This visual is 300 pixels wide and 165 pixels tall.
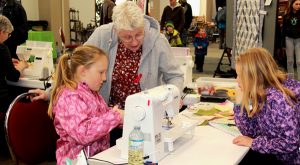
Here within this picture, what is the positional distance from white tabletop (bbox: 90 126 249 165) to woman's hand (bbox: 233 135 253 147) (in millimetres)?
23

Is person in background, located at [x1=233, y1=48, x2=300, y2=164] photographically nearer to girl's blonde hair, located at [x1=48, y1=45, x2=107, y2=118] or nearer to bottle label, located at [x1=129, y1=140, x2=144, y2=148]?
bottle label, located at [x1=129, y1=140, x2=144, y2=148]

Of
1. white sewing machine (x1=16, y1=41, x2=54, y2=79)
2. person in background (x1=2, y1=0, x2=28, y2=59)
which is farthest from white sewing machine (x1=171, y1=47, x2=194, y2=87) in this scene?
person in background (x1=2, y1=0, x2=28, y2=59)

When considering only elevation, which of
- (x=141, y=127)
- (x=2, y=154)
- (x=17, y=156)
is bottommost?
(x=2, y=154)

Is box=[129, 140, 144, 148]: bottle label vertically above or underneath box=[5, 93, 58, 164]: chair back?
above

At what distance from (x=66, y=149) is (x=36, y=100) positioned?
0.37 m

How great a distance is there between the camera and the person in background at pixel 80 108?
1792 mm

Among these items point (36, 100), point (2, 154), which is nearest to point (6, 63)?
point (2, 154)

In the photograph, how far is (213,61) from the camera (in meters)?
9.74

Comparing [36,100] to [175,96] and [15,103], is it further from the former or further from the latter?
[175,96]

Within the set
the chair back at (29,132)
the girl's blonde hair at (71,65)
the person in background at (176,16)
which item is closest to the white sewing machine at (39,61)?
the chair back at (29,132)

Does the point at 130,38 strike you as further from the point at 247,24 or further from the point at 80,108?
the point at 247,24

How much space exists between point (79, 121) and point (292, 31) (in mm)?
5391

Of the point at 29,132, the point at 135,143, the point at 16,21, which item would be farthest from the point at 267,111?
the point at 16,21

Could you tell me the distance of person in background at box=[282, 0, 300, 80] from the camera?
6.36m
